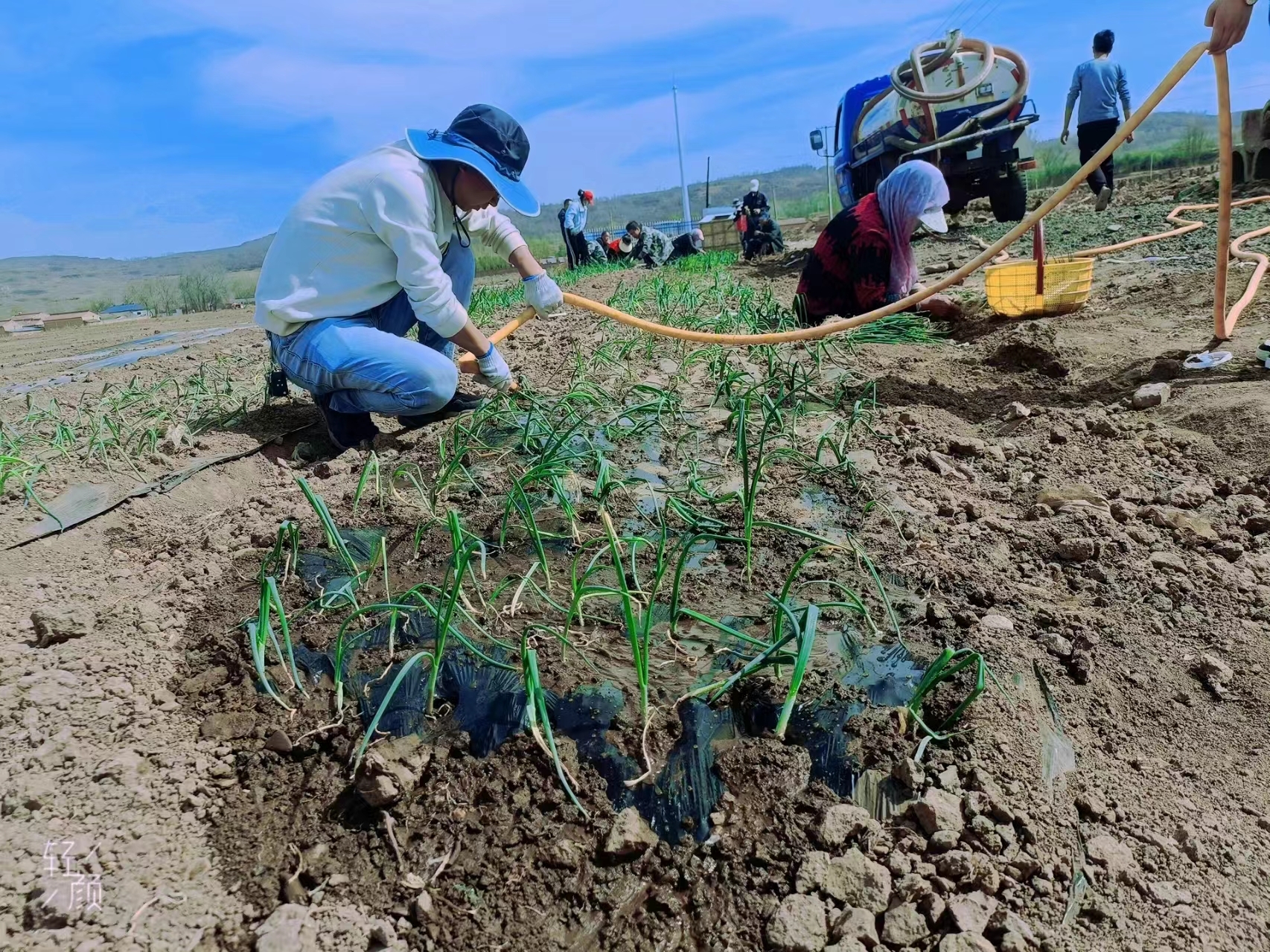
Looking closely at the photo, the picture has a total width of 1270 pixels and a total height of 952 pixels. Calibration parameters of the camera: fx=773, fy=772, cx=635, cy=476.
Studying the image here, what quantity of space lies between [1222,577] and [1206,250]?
15.3 feet

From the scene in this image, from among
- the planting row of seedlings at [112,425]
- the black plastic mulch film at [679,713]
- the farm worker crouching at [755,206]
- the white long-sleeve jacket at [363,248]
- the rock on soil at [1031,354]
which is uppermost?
the farm worker crouching at [755,206]

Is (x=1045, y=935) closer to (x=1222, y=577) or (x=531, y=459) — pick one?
(x=1222, y=577)

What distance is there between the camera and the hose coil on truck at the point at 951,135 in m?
7.24

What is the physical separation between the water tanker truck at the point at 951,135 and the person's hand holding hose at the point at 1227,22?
157 inches

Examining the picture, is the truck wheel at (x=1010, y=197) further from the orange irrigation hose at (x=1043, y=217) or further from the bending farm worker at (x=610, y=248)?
the bending farm worker at (x=610, y=248)

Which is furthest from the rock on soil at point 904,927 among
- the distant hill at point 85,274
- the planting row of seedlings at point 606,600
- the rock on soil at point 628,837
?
the distant hill at point 85,274

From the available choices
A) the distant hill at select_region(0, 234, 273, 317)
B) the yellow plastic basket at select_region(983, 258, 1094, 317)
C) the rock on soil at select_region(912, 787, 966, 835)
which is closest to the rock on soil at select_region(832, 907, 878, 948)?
the rock on soil at select_region(912, 787, 966, 835)

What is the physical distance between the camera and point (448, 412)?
125 inches

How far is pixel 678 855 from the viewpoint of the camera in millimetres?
1118

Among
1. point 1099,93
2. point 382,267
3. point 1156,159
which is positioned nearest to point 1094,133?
point 1099,93

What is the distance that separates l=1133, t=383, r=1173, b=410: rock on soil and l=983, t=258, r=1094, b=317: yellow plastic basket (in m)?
1.54

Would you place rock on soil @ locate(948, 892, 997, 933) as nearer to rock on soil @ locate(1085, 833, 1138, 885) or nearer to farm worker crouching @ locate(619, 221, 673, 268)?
rock on soil @ locate(1085, 833, 1138, 885)

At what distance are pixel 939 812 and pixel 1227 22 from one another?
9.48 ft

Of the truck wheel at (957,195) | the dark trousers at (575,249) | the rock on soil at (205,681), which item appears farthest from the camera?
the dark trousers at (575,249)
